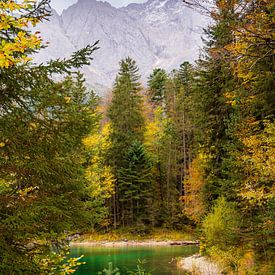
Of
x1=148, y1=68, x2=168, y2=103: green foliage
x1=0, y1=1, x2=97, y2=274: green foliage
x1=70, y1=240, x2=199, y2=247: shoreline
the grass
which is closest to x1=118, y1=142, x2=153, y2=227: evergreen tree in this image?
the grass

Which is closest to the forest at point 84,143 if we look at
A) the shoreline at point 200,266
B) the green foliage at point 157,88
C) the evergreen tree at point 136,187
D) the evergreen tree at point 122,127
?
the shoreline at point 200,266

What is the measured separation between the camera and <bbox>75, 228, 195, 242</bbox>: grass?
3512cm

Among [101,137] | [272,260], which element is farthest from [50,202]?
[101,137]

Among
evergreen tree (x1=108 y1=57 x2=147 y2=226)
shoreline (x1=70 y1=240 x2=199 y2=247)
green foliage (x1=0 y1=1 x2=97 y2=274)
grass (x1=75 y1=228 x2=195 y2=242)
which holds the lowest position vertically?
shoreline (x1=70 y1=240 x2=199 y2=247)

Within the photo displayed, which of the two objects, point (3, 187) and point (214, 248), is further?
point (214, 248)

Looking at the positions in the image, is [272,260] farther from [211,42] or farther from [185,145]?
[185,145]

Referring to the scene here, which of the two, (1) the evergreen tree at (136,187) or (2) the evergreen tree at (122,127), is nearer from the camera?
(1) the evergreen tree at (136,187)

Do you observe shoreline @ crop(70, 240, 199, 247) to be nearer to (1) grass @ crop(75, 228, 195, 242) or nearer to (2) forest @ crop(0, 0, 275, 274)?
(1) grass @ crop(75, 228, 195, 242)

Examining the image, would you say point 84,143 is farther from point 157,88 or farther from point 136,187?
point 157,88

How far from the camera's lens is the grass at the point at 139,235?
35125 mm

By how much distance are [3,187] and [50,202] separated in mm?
1279

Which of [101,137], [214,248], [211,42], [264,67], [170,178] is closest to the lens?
[264,67]

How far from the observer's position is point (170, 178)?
3962 centimetres

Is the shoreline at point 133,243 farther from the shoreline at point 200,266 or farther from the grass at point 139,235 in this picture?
the shoreline at point 200,266
